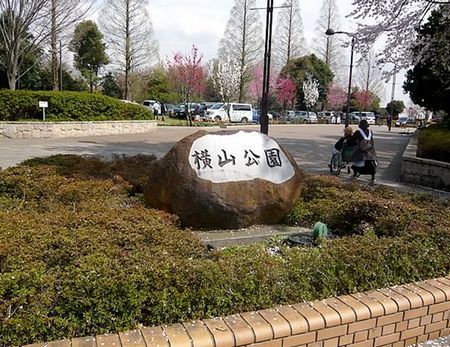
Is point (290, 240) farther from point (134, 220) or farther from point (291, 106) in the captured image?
point (291, 106)

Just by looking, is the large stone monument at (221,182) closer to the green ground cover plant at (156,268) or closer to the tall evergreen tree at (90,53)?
the green ground cover plant at (156,268)

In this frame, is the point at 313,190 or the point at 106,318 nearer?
the point at 106,318

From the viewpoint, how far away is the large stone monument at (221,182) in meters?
4.46

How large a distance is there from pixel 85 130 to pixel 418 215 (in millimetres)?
15343

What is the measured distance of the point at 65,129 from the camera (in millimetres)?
16266

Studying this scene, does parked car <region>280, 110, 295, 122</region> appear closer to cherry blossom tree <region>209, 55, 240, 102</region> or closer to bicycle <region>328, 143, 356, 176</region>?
cherry blossom tree <region>209, 55, 240, 102</region>

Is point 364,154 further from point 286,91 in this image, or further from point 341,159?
point 286,91

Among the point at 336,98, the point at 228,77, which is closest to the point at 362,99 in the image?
the point at 336,98

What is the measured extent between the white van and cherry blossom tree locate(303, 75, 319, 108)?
16189mm

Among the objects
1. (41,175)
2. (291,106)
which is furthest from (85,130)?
(291,106)

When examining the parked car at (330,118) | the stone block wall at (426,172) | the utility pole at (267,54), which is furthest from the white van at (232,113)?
the stone block wall at (426,172)

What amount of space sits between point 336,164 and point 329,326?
27.3 feet

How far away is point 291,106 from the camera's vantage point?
49.3 m

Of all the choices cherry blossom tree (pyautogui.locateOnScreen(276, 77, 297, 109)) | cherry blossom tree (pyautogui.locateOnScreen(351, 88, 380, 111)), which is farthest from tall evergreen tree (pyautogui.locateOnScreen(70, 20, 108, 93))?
cherry blossom tree (pyautogui.locateOnScreen(351, 88, 380, 111))
